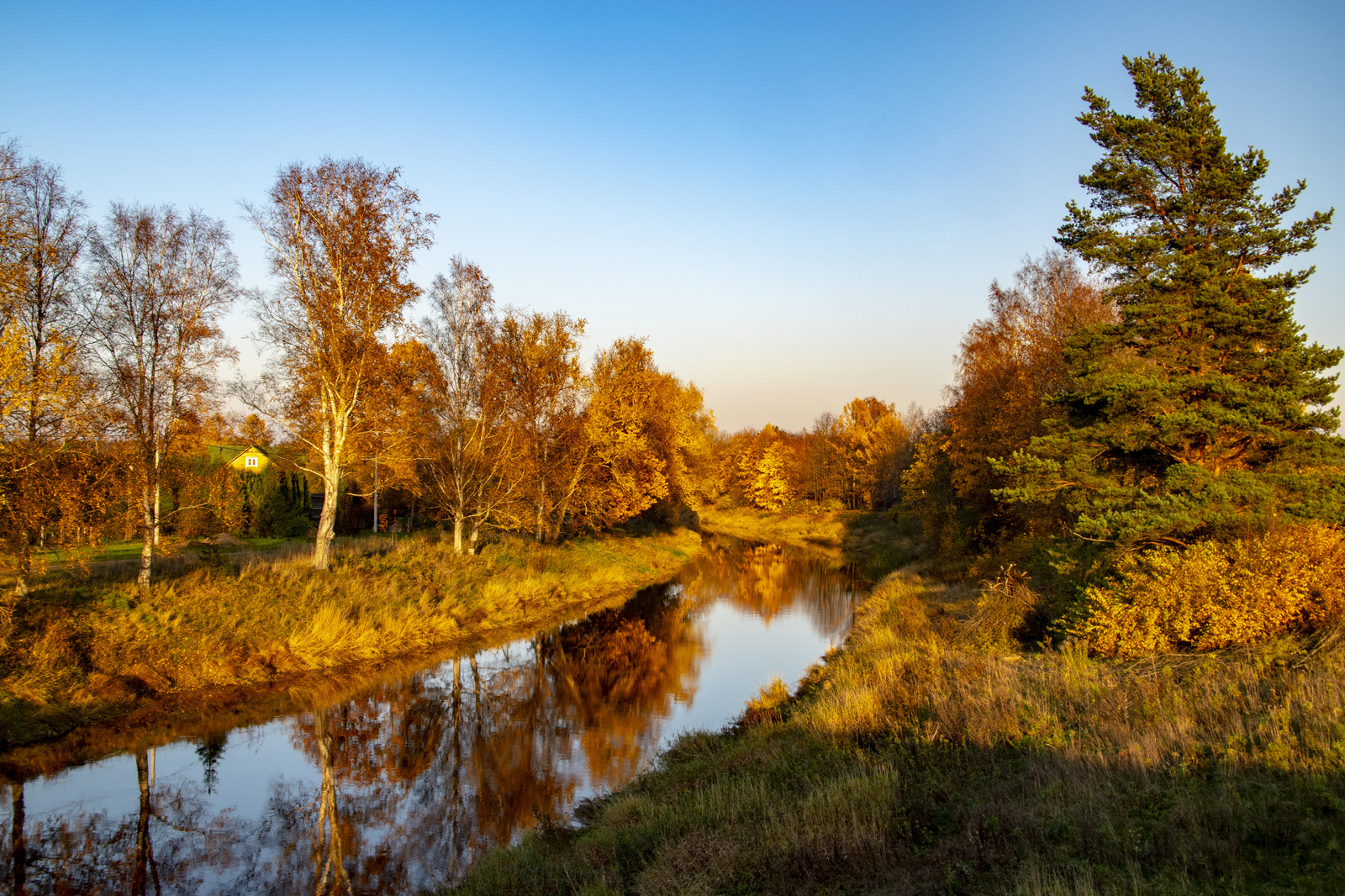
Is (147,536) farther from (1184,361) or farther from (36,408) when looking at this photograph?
(1184,361)

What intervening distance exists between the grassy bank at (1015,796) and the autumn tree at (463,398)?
637 inches

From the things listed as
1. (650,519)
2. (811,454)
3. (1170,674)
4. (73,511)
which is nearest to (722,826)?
(1170,674)

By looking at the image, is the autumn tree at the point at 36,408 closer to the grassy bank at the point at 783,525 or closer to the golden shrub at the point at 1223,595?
the golden shrub at the point at 1223,595

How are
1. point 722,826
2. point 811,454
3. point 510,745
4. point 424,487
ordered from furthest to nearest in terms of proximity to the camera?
point 811,454 < point 424,487 < point 510,745 < point 722,826

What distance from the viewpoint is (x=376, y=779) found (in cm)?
1049

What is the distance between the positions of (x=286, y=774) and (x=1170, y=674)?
1265 cm

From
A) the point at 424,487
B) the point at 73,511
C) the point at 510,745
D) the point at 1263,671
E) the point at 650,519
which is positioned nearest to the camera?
the point at 1263,671

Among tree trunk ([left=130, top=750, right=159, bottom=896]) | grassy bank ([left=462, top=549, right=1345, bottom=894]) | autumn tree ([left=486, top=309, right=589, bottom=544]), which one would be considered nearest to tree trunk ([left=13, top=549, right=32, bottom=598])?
tree trunk ([left=130, top=750, right=159, bottom=896])

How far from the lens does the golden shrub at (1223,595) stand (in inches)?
371

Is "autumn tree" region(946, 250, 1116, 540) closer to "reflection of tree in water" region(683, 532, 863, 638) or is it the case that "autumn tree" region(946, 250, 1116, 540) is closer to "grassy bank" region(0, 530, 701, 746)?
"reflection of tree in water" region(683, 532, 863, 638)

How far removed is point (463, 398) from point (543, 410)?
503 centimetres

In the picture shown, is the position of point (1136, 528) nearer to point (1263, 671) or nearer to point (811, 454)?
point (1263, 671)

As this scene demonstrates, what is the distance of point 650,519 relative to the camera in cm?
4472

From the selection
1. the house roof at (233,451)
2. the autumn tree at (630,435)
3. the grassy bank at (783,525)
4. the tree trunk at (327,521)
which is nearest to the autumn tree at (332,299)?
the tree trunk at (327,521)
